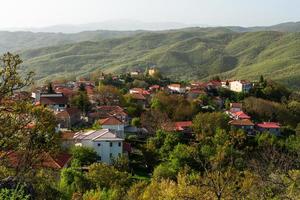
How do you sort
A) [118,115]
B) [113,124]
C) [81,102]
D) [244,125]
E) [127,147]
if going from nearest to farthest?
[127,147] < [113,124] < [118,115] < [244,125] < [81,102]

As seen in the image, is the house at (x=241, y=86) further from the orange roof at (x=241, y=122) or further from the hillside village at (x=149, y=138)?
the orange roof at (x=241, y=122)

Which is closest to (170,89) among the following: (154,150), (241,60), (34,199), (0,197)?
(154,150)

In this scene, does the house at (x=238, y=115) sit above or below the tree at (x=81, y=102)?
below

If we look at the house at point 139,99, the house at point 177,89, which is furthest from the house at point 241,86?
the house at point 139,99

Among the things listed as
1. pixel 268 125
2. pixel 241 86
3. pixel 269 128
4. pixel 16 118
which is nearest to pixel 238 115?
pixel 268 125

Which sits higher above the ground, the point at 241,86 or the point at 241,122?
the point at 241,86

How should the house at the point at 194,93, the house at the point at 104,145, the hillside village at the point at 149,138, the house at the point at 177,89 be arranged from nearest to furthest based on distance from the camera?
the hillside village at the point at 149,138 → the house at the point at 104,145 → the house at the point at 194,93 → the house at the point at 177,89

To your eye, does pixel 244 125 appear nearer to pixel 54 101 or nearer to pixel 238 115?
pixel 238 115
